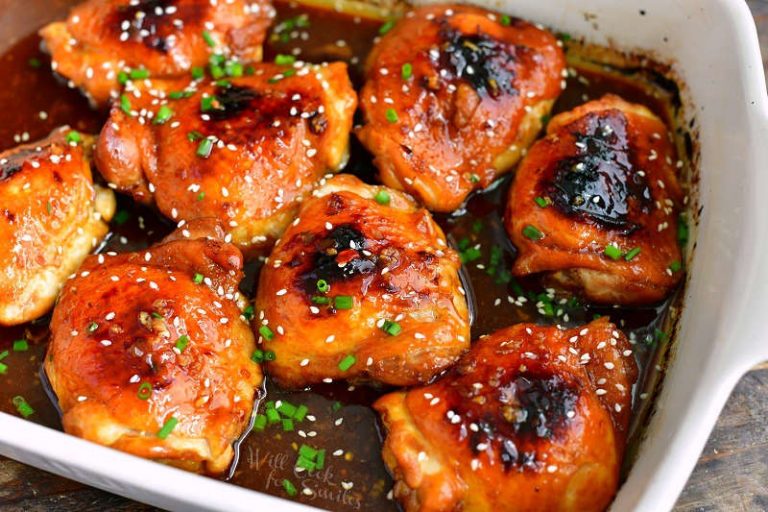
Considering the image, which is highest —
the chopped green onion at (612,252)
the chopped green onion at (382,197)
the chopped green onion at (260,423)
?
the chopped green onion at (382,197)

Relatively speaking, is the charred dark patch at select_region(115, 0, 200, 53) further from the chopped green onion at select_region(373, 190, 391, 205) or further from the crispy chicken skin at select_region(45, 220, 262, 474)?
the chopped green onion at select_region(373, 190, 391, 205)

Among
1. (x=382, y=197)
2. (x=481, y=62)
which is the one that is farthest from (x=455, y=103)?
(x=382, y=197)

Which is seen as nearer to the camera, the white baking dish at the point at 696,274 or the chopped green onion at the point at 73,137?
the white baking dish at the point at 696,274

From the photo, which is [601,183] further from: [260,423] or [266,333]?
[260,423]

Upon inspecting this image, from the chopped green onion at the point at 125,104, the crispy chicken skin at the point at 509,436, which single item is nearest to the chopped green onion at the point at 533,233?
the crispy chicken skin at the point at 509,436

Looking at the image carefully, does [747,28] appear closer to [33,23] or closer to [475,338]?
[475,338]

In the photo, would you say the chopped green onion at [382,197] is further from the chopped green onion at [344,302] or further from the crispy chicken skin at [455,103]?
the chopped green onion at [344,302]

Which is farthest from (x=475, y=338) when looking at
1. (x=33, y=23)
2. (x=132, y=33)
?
(x=33, y=23)
